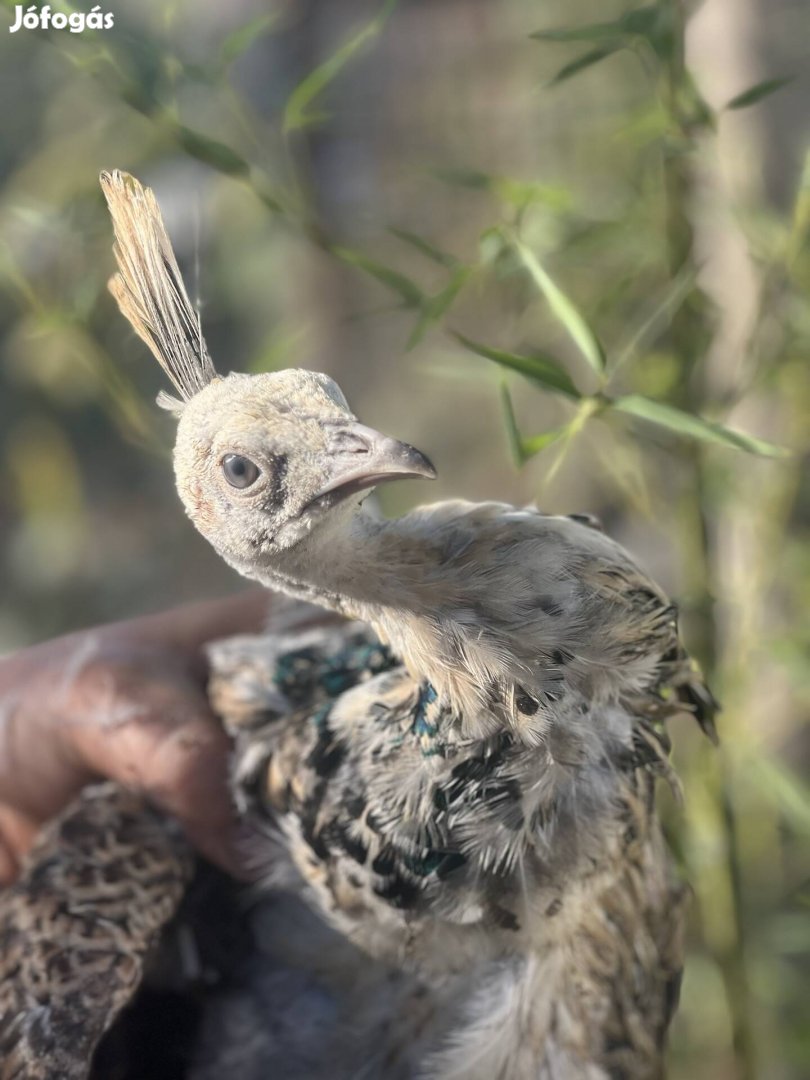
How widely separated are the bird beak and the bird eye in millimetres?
34

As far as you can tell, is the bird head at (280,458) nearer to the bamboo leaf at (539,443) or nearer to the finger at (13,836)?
the bamboo leaf at (539,443)

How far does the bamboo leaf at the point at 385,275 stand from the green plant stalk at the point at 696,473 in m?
0.20

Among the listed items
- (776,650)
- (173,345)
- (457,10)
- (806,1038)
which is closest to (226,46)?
(173,345)

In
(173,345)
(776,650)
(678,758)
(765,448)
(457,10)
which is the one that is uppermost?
(457,10)

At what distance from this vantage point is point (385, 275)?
0.66 meters

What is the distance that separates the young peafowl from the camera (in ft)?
1.77

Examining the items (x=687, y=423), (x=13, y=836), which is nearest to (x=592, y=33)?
(x=687, y=423)

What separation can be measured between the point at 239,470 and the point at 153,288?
10 cm

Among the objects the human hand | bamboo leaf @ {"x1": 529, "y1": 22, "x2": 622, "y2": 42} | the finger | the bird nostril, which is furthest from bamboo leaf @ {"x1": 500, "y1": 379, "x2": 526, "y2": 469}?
the finger

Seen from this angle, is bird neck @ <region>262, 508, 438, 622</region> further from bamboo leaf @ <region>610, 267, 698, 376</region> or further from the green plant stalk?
the green plant stalk

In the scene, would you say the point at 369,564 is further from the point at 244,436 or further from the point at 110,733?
the point at 110,733

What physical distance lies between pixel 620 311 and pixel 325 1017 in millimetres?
623

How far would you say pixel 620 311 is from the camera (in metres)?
0.95

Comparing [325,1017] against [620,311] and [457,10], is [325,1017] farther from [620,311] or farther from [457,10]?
[457,10]
